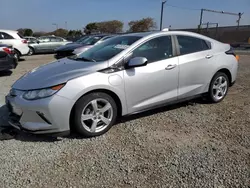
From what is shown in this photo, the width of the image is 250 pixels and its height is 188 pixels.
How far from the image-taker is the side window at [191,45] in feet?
13.5

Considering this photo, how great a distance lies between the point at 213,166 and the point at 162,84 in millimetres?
1555

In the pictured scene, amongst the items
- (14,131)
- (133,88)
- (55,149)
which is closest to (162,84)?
(133,88)

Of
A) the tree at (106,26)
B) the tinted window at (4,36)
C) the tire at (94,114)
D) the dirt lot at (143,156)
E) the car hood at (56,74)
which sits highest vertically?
the tree at (106,26)

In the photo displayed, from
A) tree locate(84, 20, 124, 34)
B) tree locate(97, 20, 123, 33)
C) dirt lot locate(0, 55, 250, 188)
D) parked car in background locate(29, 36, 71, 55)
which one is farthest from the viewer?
tree locate(97, 20, 123, 33)

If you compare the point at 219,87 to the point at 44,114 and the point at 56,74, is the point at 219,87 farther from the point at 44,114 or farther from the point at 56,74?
the point at 44,114

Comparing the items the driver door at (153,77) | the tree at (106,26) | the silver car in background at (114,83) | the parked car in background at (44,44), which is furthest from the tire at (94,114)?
the tree at (106,26)

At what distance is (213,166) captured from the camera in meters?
2.64

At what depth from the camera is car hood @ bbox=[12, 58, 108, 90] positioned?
316 cm

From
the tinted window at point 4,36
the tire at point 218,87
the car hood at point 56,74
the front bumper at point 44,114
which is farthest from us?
the tinted window at point 4,36

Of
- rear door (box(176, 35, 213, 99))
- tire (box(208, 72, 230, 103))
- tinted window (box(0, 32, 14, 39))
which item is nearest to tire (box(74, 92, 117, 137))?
rear door (box(176, 35, 213, 99))

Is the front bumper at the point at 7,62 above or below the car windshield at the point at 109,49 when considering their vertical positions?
below

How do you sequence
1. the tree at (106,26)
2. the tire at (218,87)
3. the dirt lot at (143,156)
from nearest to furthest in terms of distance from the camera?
the dirt lot at (143,156), the tire at (218,87), the tree at (106,26)

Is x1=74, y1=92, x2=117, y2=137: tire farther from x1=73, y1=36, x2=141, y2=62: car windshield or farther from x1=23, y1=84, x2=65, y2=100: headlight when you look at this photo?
x1=73, y1=36, x2=141, y2=62: car windshield

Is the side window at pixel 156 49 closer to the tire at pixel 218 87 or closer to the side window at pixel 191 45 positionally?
the side window at pixel 191 45
